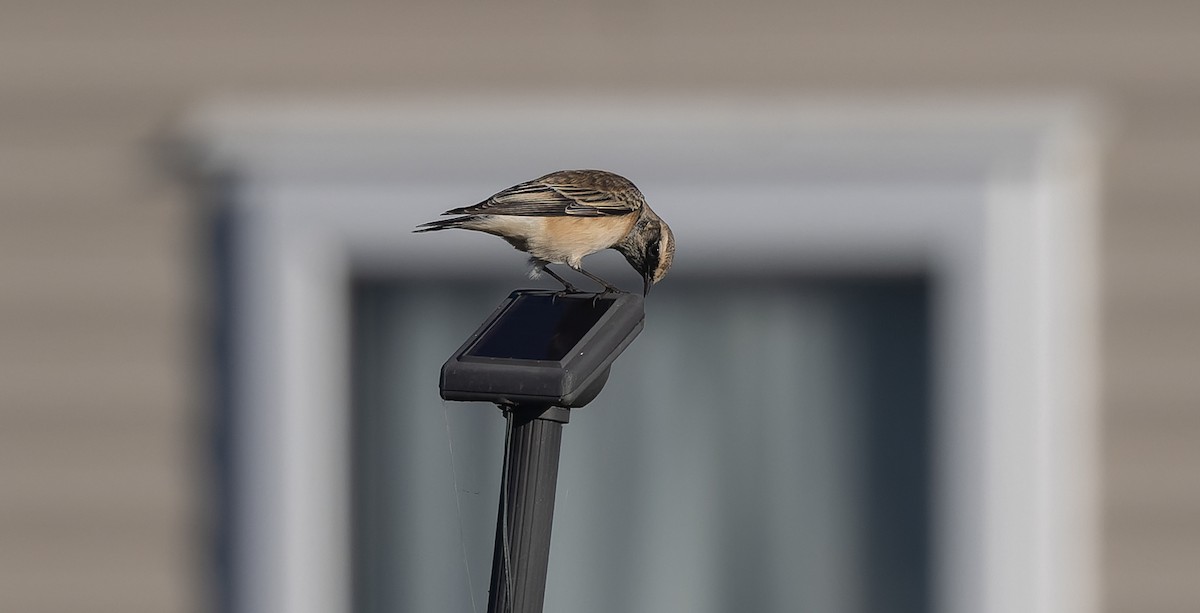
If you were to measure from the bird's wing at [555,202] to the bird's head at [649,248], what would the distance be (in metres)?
0.08

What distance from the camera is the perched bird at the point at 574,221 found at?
12.9ft

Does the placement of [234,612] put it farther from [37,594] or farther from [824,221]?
[824,221]

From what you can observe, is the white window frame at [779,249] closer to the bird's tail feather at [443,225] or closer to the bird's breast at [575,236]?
the bird's breast at [575,236]

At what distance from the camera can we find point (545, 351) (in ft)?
7.88

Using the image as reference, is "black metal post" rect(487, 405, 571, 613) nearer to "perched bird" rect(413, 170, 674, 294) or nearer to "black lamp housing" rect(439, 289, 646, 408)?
"black lamp housing" rect(439, 289, 646, 408)

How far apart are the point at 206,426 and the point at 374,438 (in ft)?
1.90

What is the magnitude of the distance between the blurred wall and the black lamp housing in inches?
104

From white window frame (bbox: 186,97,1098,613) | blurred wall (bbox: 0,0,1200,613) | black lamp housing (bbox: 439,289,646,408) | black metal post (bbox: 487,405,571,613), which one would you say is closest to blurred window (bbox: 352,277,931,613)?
white window frame (bbox: 186,97,1098,613)

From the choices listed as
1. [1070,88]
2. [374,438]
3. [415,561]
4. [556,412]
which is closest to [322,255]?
[374,438]

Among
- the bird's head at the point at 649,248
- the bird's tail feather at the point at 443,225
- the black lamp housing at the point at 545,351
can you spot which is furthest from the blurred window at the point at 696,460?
the black lamp housing at the point at 545,351

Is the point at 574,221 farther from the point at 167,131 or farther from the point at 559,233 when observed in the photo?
the point at 167,131

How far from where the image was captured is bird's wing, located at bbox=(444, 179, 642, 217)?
392 cm

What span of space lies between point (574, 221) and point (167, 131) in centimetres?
187

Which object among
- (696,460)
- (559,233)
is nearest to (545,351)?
(559,233)
